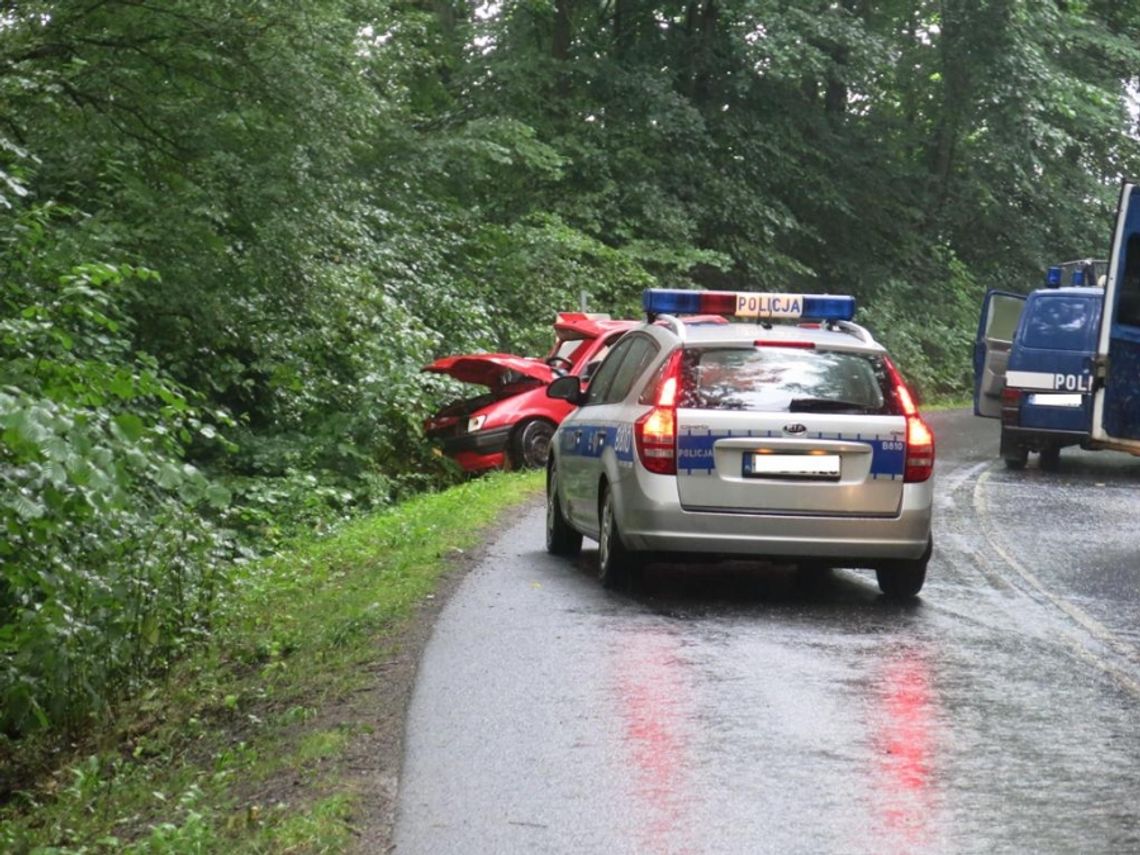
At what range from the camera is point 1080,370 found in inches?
842

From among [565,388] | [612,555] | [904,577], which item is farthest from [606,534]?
[904,577]

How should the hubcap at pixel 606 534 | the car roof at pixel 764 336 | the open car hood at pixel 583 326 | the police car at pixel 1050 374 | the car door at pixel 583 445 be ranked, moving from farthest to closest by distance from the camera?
the open car hood at pixel 583 326 < the police car at pixel 1050 374 < the car door at pixel 583 445 < the hubcap at pixel 606 534 < the car roof at pixel 764 336

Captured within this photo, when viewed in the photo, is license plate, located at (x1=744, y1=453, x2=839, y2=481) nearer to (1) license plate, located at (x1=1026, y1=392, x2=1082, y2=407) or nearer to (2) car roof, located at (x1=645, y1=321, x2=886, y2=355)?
(2) car roof, located at (x1=645, y1=321, x2=886, y2=355)

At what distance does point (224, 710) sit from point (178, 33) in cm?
1126

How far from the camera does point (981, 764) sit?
280 inches

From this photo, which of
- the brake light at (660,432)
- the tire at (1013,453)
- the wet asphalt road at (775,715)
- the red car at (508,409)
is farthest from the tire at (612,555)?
the tire at (1013,453)

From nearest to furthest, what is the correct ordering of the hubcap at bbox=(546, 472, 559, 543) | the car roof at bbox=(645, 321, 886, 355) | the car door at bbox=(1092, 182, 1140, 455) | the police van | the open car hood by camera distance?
the car roof at bbox=(645, 321, 886, 355) → the hubcap at bbox=(546, 472, 559, 543) → the car door at bbox=(1092, 182, 1140, 455) → the police van → the open car hood

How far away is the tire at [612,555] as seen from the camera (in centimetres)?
1121

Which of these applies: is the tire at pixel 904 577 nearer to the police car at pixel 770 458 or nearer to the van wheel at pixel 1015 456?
the police car at pixel 770 458

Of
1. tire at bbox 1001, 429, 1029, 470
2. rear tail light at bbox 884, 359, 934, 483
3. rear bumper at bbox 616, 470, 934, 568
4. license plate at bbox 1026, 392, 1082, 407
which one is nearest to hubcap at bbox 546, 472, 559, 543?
rear bumper at bbox 616, 470, 934, 568

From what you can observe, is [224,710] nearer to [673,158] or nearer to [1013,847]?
[1013,847]

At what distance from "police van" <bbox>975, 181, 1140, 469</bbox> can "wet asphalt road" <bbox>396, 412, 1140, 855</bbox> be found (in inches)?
76.7

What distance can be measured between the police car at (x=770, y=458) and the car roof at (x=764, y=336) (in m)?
0.01

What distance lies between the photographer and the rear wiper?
1093cm
